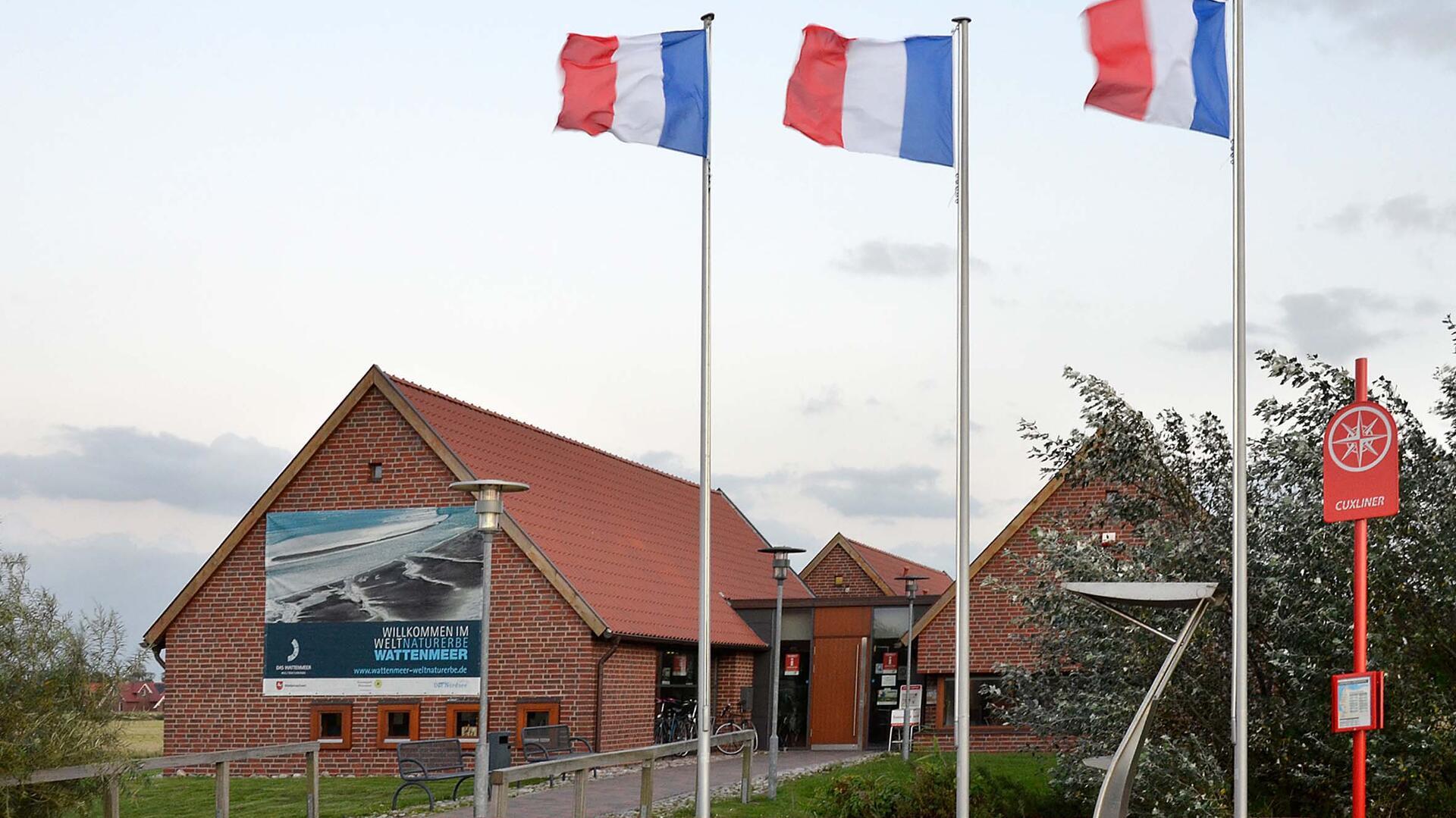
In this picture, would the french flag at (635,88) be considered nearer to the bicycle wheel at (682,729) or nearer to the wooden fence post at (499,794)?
the wooden fence post at (499,794)

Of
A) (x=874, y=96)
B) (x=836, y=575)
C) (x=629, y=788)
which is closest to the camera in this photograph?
(x=874, y=96)

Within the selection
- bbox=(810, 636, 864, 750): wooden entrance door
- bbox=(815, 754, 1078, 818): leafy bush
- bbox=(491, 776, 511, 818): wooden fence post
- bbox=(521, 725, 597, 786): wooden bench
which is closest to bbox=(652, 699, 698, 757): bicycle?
bbox=(521, 725, 597, 786): wooden bench

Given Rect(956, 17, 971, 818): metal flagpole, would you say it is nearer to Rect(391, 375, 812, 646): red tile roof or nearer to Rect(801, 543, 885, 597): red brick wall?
Rect(391, 375, 812, 646): red tile roof

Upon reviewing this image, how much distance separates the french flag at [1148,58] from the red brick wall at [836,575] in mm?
29795

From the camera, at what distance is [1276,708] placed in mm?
17266

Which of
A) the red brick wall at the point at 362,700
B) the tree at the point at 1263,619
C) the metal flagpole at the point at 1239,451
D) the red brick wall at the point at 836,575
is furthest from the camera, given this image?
the red brick wall at the point at 836,575

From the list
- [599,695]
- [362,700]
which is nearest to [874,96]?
[599,695]

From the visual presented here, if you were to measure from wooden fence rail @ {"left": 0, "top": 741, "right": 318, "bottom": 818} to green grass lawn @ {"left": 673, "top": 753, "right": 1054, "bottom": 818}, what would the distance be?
4.22m

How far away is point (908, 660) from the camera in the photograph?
109ft

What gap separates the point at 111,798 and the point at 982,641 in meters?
21.0

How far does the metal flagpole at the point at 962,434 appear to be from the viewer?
45.2ft

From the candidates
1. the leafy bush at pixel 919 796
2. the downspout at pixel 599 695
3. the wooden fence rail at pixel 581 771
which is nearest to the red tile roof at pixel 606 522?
the downspout at pixel 599 695

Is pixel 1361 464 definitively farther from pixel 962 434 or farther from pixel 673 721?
pixel 673 721

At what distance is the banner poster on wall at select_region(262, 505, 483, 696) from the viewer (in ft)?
89.4
